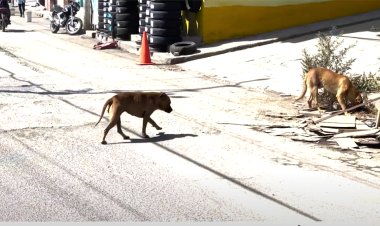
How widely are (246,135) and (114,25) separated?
1293 cm

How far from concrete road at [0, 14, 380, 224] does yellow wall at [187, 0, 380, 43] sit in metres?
6.82

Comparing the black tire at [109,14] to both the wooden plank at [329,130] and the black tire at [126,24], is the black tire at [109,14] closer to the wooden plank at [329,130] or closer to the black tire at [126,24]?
the black tire at [126,24]

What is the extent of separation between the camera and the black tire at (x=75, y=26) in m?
23.9

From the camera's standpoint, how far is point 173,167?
637 centimetres

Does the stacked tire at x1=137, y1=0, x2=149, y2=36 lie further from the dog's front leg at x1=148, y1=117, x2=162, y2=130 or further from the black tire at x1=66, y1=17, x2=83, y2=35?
the dog's front leg at x1=148, y1=117, x2=162, y2=130

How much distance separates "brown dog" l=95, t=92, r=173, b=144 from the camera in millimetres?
7355

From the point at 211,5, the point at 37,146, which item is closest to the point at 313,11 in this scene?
the point at 211,5

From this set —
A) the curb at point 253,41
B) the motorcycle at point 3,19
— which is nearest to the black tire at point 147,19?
the curb at point 253,41

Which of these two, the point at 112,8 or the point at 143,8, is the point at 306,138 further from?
the point at 112,8

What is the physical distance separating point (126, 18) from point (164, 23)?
322cm

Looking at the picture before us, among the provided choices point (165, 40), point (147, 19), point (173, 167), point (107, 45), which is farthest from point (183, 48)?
point (173, 167)

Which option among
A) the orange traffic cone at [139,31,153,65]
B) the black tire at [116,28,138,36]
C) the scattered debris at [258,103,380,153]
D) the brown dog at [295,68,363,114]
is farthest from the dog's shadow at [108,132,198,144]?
the black tire at [116,28,138,36]

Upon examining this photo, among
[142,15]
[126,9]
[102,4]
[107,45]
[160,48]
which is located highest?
[102,4]

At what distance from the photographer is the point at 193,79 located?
43.2ft
